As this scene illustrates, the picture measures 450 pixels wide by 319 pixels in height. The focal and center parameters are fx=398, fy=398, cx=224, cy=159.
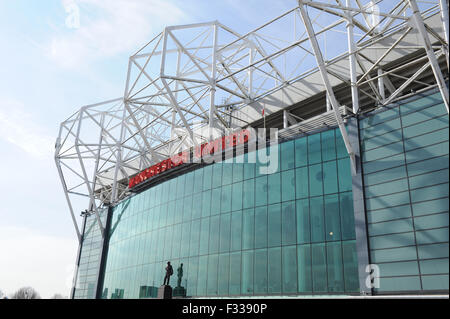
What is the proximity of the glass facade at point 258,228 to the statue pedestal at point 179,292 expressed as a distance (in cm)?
44

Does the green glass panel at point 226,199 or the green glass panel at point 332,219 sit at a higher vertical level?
the green glass panel at point 226,199

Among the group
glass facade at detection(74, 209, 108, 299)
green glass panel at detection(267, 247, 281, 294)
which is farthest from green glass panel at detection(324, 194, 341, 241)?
glass facade at detection(74, 209, 108, 299)

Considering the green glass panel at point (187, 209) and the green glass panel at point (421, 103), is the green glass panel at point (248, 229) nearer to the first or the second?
the green glass panel at point (187, 209)

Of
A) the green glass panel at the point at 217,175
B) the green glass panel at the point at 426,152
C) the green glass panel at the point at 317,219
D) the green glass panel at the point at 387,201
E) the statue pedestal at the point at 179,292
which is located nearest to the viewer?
the green glass panel at the point at 426,152

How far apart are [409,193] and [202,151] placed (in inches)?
703

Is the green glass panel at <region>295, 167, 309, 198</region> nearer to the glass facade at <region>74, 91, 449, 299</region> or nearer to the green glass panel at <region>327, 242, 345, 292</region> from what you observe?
the glass facade at <region>74, 91, 449, 299</region>

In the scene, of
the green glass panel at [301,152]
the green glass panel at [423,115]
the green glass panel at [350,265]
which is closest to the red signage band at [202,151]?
the green glass panel at [301,152]

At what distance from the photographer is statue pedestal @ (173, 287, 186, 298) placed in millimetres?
31028

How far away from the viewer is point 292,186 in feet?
87.2

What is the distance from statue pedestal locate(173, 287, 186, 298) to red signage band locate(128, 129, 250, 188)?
10805mm

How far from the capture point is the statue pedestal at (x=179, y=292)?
31.0 meters

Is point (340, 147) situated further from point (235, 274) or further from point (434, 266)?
point (235, 274)

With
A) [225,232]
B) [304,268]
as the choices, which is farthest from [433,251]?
[225,232]
